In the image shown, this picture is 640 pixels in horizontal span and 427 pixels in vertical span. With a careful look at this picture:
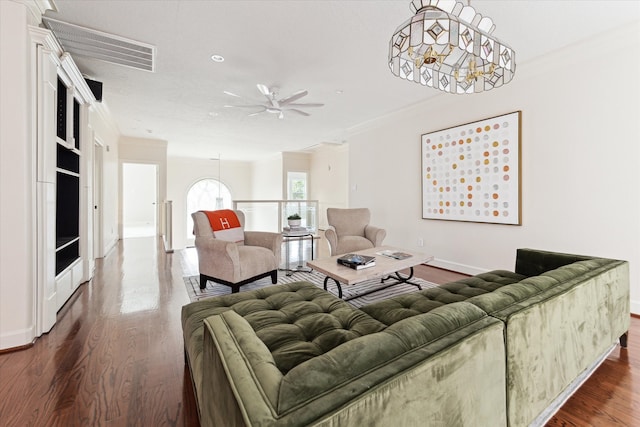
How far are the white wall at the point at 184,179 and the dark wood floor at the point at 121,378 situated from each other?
7846 millimetres

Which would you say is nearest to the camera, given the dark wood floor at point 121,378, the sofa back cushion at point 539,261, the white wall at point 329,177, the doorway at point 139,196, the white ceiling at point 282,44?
the dark wood floor at point 121,378

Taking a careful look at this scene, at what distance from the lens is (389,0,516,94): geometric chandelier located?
1.41 metres

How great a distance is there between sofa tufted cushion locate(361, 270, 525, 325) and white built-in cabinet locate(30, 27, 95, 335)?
244cm

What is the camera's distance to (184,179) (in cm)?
1016

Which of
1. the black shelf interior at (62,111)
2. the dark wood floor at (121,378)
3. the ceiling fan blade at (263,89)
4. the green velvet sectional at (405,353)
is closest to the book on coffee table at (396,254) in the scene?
the green velvet sectional at (405,353)

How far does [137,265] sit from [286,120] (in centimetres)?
350

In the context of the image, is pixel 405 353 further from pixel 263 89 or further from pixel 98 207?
pixel 98 207

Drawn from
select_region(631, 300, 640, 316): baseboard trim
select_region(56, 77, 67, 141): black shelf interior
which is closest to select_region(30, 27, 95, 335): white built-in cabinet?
select_region(56, 77, 67, 141): black shelf interior

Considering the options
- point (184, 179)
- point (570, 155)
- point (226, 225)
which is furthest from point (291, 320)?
point (184, 179)

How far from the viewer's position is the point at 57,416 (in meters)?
1.35

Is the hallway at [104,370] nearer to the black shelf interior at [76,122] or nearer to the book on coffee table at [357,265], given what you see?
the book on coffee table at [357,265]

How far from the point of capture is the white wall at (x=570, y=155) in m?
2.50

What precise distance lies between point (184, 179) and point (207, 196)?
1.06m

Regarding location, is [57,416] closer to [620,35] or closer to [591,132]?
[591,132]
